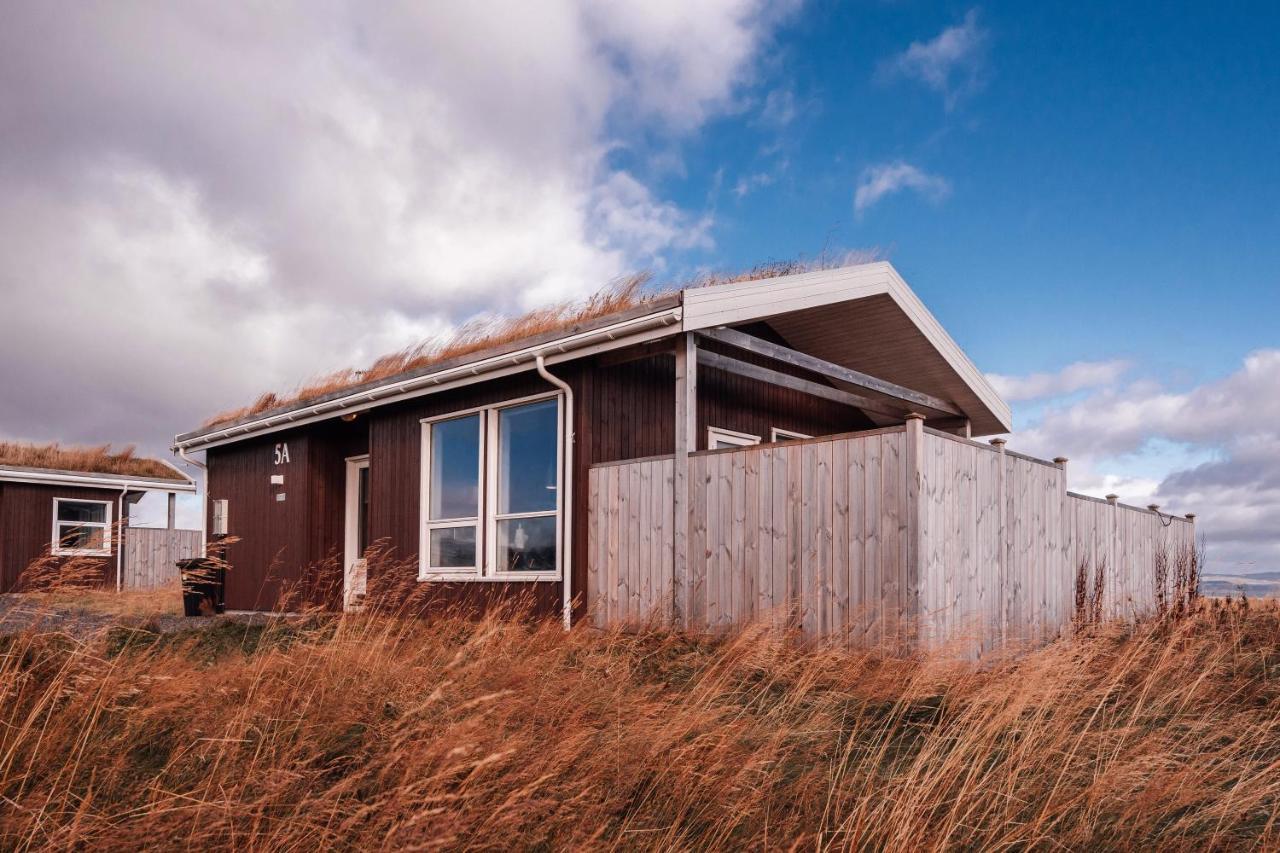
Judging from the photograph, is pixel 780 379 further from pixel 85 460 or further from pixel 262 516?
pixel 85 460

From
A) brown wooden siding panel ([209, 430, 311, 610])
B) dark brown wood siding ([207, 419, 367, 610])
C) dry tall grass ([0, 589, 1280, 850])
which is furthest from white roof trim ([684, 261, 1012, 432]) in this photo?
brown wooden siding panel ([209, 430, 311, 610])

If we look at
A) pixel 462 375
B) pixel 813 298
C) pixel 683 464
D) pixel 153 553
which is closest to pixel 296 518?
pixel 462 375

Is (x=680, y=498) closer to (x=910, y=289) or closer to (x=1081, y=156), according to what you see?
(x=910, y=289)

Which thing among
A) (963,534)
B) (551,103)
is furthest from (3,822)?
(551,103)

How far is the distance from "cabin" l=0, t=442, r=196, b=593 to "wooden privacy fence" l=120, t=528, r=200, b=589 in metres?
0.19

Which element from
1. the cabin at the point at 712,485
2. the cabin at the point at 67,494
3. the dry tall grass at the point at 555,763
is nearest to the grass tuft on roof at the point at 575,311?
the cabin at the point at 712,485

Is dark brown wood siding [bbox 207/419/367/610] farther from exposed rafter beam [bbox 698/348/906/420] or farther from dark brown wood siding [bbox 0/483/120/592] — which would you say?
dark brown wood siding [bbox 0/483/120/592]

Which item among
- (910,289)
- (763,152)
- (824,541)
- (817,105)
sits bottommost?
(824,541)

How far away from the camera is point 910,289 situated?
9.84m

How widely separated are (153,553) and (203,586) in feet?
32.6

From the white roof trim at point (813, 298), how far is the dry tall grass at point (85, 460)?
60.6ft

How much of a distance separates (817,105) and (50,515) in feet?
63.1

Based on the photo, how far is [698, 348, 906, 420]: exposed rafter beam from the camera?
8.70 metres

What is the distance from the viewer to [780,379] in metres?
9.52
